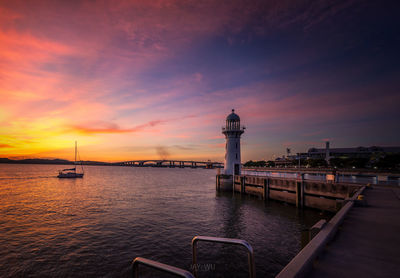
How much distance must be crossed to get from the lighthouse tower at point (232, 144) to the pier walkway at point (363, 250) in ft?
102

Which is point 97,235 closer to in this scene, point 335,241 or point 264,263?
point 264,263

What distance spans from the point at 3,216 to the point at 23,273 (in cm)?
1825

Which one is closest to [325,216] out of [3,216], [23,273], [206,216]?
[206,216]

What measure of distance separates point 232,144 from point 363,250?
35.8 meters

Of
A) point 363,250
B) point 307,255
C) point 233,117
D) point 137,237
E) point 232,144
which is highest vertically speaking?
point 233,117

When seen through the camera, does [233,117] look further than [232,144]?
Yes

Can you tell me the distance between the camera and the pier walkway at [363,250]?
492 cm

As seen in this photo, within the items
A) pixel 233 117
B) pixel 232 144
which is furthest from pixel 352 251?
pixel 233 117

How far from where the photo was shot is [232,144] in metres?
41.8

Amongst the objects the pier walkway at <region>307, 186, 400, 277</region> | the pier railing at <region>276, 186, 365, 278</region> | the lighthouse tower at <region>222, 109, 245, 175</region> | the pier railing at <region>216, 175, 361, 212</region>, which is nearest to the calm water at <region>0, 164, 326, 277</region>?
the pier railing at <region>216, 175, 361, 212</region>

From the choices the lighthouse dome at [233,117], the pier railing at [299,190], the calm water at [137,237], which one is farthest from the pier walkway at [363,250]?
the lighthouse dome at [233,117]

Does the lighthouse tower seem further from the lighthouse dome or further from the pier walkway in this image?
the pier walkway

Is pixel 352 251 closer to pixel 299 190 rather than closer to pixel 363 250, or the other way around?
pixel 363 250

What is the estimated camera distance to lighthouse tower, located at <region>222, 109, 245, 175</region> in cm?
4091
